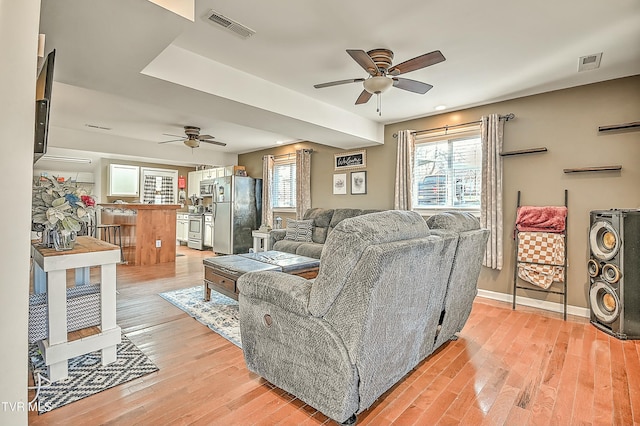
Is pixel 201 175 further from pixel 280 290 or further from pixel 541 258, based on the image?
pixel 541 258

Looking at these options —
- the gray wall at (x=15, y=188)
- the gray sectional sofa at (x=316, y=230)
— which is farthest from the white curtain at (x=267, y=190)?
the gray wall at (x=15, y=188)

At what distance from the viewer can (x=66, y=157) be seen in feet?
24.5

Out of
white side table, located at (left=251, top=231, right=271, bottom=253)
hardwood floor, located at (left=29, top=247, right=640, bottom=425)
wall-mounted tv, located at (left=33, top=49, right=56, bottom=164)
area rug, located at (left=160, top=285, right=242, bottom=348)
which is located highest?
wall-mounted tv, located at (left=33, top=49, right=56, bottom=164)

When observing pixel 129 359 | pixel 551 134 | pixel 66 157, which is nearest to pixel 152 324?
pixel 129 359

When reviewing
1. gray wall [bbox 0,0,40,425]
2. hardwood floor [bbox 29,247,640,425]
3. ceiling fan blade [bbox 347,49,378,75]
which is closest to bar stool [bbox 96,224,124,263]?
hardwood floor [bbox 29,247,640,425]

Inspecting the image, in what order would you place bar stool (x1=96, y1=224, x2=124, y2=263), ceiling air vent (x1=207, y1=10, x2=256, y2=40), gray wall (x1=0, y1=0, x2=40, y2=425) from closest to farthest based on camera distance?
gray wall (x1=0, y1=0, x2=40, y2=425), ceiling air vent (x1=207, y1=10, x2=256, y2=40), bar stool (x1=96, y1=224, x2=124, y2=263)

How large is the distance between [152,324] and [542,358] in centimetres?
337

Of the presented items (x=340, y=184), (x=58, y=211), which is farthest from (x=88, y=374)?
(x=340, y=184)

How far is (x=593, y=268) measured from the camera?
315 cm

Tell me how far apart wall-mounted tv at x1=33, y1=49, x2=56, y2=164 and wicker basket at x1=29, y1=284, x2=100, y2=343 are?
1.11 metres

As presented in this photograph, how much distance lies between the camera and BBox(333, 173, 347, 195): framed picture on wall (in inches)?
231

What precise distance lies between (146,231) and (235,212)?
1.82m

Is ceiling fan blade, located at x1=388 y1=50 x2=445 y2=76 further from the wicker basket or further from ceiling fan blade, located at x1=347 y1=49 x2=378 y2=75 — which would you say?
the wicker basket

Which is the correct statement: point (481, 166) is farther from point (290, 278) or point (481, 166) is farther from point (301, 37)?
point (290, 278)
